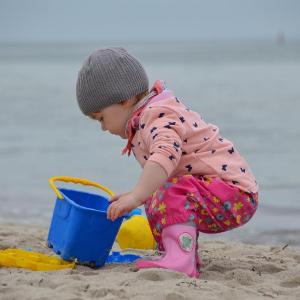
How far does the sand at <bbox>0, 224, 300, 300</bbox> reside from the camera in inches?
129

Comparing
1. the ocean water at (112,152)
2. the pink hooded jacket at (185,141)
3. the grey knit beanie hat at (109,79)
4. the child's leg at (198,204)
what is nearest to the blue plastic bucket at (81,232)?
the child's leg at (198,204)

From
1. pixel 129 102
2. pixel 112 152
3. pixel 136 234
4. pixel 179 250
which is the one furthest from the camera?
pixel 112 152

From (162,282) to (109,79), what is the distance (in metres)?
0.97

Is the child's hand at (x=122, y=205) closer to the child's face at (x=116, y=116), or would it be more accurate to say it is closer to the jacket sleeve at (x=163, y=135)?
the jacket sleeve at (x=163, y=135)

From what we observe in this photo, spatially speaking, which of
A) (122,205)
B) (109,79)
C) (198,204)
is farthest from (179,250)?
(109,79)

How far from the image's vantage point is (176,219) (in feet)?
12.0

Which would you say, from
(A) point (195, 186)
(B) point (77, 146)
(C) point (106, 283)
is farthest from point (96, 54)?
(B) point (77, 146)

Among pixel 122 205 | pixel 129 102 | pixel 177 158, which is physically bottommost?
pixel 122 205

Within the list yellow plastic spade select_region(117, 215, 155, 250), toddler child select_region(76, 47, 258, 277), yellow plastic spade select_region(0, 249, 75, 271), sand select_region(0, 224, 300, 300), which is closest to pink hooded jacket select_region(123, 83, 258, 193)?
toddler child select_region(76, 47, 258, 277)

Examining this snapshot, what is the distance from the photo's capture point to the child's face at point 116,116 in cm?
382

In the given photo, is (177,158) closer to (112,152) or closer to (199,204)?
(199,204)

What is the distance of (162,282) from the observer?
341 centimetres

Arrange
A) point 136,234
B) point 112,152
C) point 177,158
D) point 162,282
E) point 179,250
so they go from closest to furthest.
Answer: point 162,282, point 177,158, point 179,250, point 136,234, point 112,152

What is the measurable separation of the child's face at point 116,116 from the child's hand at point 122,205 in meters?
0.43
